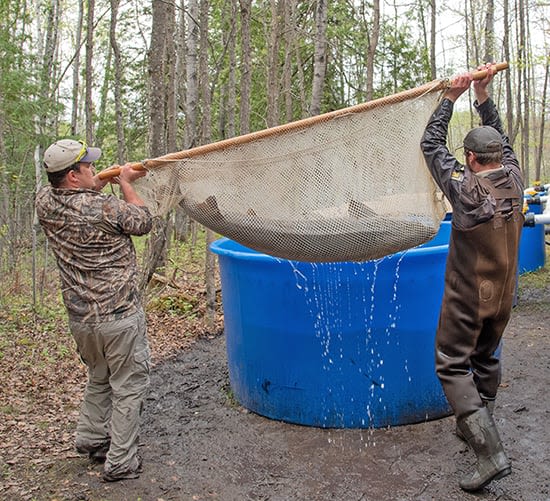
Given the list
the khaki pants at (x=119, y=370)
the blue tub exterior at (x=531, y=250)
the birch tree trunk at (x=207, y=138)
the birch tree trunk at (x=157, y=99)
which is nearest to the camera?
the khaki pants at (x=119, y=370)

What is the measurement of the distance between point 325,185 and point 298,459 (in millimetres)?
1529

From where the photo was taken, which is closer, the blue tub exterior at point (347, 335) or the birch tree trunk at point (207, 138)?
the blue tub exterior at point (347, 335)

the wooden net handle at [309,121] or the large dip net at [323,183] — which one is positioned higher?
the wooden net handle at [309,121]

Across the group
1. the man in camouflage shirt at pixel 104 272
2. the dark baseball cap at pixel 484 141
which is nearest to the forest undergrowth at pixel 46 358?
the man in camouflage shirt at pixel 104 272

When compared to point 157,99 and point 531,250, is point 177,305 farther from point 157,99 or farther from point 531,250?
point 531,250

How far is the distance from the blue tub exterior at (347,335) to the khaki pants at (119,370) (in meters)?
0.82

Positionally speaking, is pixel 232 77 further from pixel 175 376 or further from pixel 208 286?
pixel 175 376

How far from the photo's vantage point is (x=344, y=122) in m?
3.08

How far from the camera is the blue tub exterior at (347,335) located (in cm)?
351

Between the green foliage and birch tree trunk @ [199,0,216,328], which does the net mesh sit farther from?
the green foliage

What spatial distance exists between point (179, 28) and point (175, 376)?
11028 millimetres

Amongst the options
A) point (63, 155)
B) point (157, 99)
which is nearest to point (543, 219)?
point (157, 99)

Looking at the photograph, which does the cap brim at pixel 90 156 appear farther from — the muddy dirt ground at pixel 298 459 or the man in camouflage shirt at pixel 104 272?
the muddy dirt ground at pixel 298 459

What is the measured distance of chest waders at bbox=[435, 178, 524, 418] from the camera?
2.88 metres
